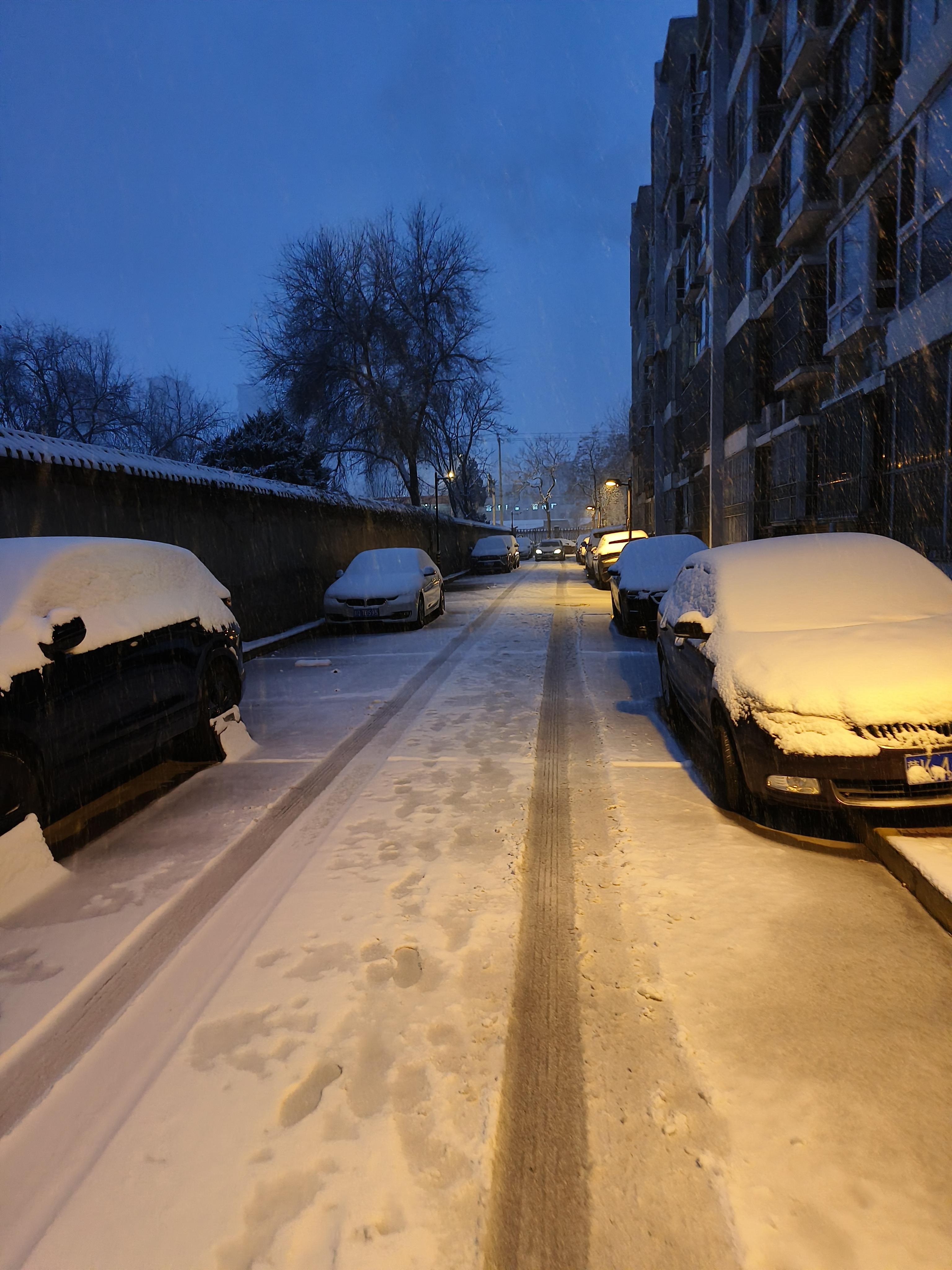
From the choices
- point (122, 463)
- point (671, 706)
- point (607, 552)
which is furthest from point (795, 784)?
point (607, 552)

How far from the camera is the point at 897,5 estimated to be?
551 inches

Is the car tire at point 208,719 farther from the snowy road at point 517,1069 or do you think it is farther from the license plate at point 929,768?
the license plate at point 929,768

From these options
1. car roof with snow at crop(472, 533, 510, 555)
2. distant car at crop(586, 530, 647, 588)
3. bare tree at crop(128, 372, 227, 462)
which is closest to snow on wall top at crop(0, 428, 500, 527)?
distant car at crop(586, 530, 647, 588)

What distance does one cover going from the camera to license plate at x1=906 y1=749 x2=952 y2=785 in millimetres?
3877

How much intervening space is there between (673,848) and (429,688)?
5048 millimetres

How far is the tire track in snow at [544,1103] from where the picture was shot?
6.24 feet

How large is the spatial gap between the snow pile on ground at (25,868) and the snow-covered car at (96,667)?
2.8 inches

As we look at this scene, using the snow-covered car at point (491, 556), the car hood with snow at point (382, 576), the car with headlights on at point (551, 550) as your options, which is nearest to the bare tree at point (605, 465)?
the car with headlights on at point (551, 550)

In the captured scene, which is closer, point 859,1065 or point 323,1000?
point 859,1065

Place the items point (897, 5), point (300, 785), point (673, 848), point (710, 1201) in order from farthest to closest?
point (897, 5) < point (300, 785) < point (673, 848) < point (710, 1201)

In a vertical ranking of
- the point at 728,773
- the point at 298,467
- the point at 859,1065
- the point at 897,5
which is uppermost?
the point at 897,5

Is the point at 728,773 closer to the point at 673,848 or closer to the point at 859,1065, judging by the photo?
the point at 673,848

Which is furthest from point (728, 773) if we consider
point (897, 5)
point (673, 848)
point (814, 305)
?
point (814, 305)

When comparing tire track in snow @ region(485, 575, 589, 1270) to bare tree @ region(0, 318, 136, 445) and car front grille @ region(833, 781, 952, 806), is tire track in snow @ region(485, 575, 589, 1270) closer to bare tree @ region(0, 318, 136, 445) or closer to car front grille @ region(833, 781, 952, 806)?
car front grille @ region(833, 781, 952, 806)
